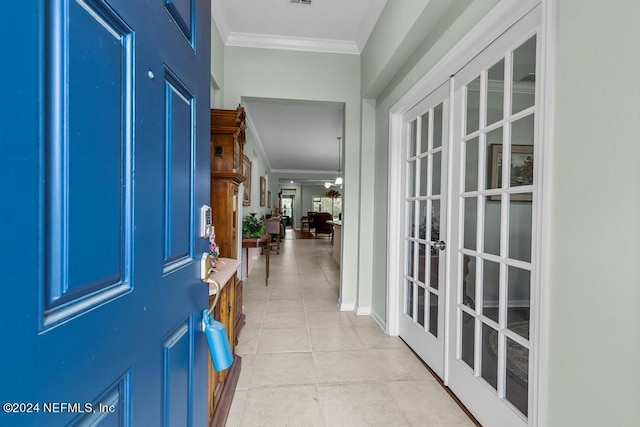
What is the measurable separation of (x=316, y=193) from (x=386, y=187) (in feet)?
46.6

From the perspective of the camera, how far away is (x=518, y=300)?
1.35 meters

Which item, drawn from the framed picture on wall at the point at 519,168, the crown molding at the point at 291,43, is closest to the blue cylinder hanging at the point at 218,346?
the framed picture on wall at the point at 519,168

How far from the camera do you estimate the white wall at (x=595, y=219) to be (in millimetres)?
814

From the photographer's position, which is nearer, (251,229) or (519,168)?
(519,168)

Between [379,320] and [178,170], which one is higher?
[178,170]

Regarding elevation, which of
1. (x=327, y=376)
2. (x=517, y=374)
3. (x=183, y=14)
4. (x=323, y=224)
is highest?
(x=183, y=14)

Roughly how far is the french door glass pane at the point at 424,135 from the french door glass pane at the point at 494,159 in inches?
27.2

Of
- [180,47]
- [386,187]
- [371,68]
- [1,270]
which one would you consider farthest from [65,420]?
[371,68]

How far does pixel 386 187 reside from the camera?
274 cm

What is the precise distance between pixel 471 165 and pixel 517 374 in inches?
42.9

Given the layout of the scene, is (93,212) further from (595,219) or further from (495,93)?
(495,93)

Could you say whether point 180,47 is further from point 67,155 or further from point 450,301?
point 450,301

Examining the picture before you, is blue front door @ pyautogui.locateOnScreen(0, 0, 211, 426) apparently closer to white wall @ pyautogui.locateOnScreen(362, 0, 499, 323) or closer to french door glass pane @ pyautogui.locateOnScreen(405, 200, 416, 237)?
white wall @ pyautogui.locateOnScreen(362, 0, 499, 323)

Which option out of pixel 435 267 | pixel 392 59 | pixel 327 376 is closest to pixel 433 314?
pixel 435 267
